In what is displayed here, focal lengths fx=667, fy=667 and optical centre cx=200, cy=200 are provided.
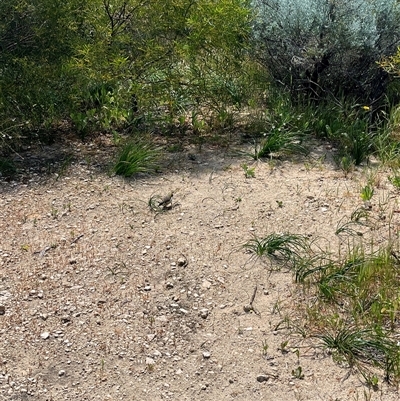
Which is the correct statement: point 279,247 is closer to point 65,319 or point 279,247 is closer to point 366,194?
point 366,194

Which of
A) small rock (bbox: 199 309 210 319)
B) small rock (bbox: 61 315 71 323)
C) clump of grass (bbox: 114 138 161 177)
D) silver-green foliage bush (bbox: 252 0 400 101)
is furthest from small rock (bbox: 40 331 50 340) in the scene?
silver-green foliage bush (bbox: 252 0 400 101)

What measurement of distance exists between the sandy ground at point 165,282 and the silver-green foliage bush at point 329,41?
1.26 m

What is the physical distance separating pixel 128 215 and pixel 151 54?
5.83 ft

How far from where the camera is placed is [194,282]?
403 centimetres

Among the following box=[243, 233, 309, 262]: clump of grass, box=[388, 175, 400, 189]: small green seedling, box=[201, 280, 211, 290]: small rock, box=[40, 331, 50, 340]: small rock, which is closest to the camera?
box=[40, 331, 50, 340]: small rock

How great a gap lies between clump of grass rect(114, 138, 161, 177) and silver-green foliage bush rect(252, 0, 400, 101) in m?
1.80

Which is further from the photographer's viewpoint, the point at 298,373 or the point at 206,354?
the point at 206,354

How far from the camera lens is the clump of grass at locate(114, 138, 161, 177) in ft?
17.2

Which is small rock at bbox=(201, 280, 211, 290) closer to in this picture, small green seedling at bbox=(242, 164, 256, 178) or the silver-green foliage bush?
small green seedling at bbox=(242, 164, 256, 178)

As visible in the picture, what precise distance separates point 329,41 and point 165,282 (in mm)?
3250

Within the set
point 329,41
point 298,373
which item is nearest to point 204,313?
point 298,373

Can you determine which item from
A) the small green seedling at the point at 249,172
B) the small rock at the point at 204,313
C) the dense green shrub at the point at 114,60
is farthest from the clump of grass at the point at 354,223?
the dense green shrub at the point at 114,60

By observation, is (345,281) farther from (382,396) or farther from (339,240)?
(382,396)

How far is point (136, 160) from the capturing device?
5285 mm
